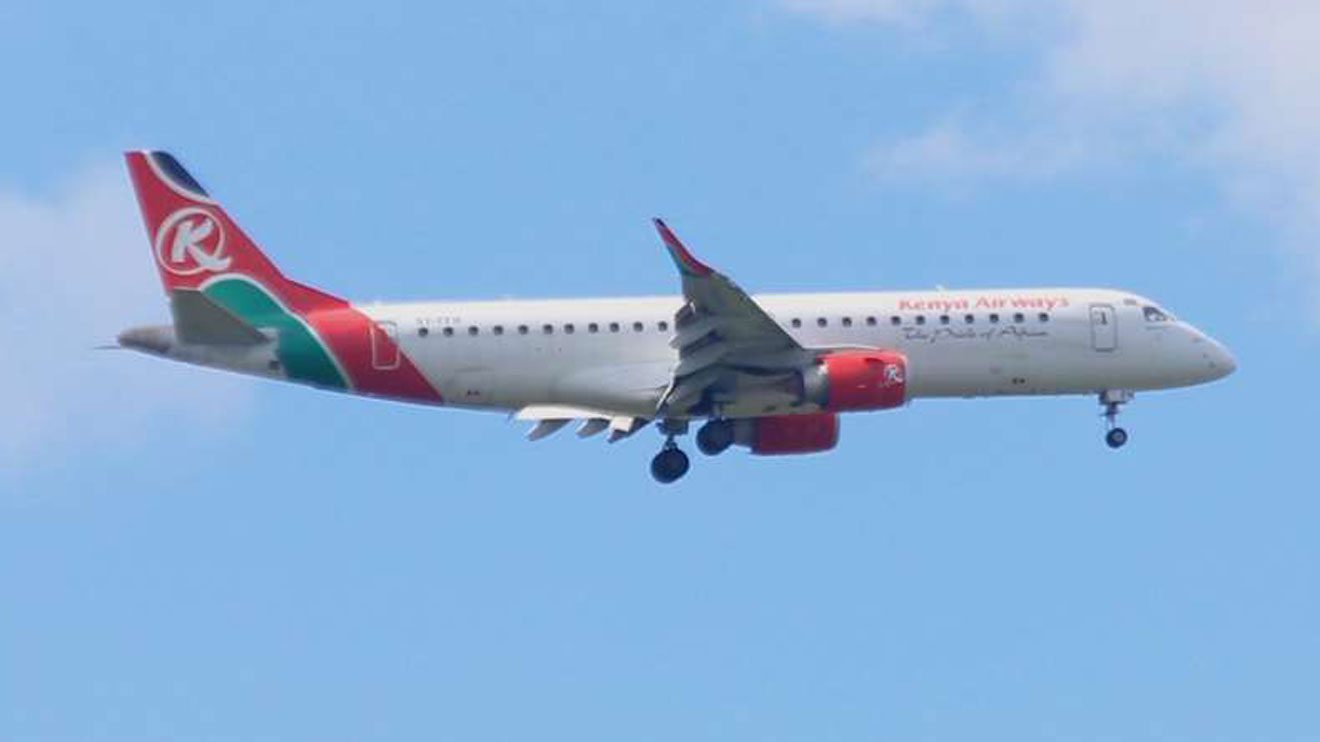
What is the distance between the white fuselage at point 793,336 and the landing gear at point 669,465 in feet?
4.95

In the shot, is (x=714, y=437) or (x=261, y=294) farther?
(x=714, y=437)

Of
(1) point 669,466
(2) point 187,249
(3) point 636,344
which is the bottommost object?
(1) point 669,466

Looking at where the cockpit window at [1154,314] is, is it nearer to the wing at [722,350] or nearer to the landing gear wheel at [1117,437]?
the landing gear wheel at [1117,437]

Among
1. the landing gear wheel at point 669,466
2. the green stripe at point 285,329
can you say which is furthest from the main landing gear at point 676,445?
the green stripe at point 285,329

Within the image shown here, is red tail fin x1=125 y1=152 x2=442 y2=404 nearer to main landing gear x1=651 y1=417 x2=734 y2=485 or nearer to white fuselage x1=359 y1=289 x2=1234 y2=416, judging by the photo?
white fuselage x1=359 y1=289 x2=1234 y2=416

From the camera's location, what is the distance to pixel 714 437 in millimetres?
76938

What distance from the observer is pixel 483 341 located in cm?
7462

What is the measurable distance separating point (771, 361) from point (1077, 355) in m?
8.98

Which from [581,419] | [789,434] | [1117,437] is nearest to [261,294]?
[581,419]

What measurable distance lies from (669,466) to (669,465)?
0.07m

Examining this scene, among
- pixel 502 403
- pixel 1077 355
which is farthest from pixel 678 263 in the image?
pixel 1077 355

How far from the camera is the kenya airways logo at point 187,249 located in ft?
247

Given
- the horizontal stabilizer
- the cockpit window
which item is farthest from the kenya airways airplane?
the cockpit window

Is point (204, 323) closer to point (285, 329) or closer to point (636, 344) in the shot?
point (285, 329)
